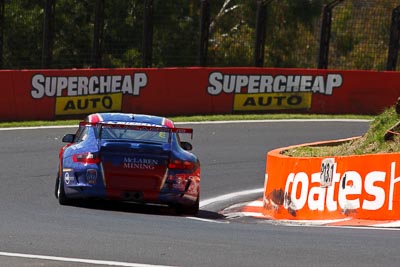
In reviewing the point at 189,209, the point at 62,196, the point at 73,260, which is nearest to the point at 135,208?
the point at 189,209

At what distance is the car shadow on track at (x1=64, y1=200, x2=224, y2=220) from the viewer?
13762mm

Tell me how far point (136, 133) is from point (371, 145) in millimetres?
3256

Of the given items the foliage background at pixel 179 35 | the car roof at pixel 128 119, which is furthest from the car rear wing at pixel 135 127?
the foliage background at pixel 179 35

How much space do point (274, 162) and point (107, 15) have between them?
1845 cm

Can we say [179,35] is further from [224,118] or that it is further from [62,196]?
[62,196]

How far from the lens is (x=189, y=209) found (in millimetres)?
13922

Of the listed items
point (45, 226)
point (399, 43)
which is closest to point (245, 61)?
point (399, 43)

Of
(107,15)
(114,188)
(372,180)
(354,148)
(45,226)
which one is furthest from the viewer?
(107,15)

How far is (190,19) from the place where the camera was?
34406 millimetres

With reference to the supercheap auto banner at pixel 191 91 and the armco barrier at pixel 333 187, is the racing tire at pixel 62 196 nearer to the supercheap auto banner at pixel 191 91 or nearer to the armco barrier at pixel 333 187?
the armco barrier at pixel 333 187

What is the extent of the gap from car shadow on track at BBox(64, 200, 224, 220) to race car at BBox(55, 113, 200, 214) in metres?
0.26

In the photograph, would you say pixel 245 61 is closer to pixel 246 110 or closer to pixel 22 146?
pixel 246 110

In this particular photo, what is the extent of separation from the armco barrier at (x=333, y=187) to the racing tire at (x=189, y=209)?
1.25m

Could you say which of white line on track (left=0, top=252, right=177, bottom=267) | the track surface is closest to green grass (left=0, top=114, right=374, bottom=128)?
the track surface
